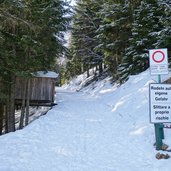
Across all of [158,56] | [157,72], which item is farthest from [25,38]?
[157,72]

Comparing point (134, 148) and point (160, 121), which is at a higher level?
point (160, 121)

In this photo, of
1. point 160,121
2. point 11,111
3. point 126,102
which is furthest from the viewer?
point 11,111

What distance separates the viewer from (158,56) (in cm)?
866

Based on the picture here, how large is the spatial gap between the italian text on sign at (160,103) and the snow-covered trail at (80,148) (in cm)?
89

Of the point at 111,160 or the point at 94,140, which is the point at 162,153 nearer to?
the point at 111,160

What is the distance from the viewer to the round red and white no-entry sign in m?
8.60

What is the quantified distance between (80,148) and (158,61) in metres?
3.34

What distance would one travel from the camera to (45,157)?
25.4 ft

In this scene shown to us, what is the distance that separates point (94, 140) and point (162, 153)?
2.52 m

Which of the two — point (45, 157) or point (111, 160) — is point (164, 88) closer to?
point (111, 160)

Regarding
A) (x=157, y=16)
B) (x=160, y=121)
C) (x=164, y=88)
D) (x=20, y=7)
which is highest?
(x=157, y=16)

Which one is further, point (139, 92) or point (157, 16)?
point (157, 16)

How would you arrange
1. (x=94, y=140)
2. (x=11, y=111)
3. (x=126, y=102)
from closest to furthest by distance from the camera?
(x=94, y=140), (x=126, y=102), (x=11, y=111)

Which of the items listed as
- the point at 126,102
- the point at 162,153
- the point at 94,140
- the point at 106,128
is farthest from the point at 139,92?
the point at 162,153
